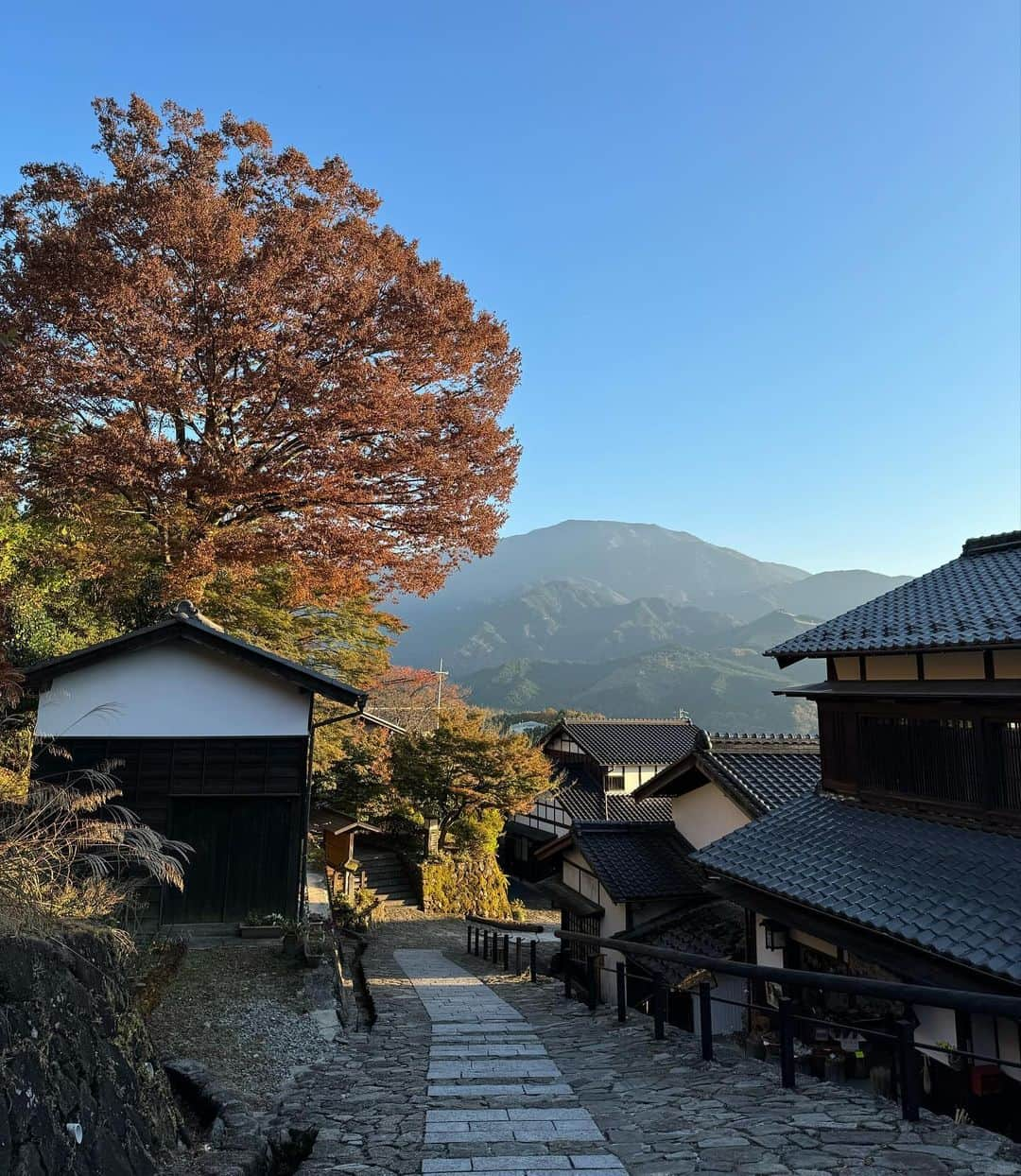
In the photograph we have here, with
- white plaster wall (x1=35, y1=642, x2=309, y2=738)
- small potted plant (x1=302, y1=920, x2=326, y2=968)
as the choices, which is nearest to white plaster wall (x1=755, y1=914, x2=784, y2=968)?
small potted plant (x1=302, y1=920, x2=326, y2=968)

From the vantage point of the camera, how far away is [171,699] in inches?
457

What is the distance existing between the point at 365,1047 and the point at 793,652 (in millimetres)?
7392

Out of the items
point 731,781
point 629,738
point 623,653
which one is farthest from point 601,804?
point 623,653

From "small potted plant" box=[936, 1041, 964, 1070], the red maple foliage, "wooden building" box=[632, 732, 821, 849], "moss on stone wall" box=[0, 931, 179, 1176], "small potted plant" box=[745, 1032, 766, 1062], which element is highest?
the red maple foliage

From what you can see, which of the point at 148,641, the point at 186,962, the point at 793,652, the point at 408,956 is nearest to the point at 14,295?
the point at 148,641

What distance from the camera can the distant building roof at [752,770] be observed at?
1319 centimetres

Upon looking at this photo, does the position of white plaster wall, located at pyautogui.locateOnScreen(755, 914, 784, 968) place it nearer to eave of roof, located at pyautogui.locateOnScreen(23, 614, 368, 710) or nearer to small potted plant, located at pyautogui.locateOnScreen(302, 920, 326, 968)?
small potted plant, located at pyautogui.locateOnScreen(302, 920, 326, 968)

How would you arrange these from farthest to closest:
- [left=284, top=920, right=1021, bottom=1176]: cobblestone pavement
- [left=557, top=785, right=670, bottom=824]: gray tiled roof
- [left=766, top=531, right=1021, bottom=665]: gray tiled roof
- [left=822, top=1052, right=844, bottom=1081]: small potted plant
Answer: [left=557, top=785, right=670, bottom=824]: gray tiled roof → [left=766, top=531, right=1021, bottom=665]: gray tiled roof → [left=822, top=1052, right=844, bottom=1081]: small potted plant → [left=284, top=920, right=1021, bottom=1176]: cobblestone pavement

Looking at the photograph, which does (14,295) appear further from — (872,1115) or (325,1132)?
(872,1115)

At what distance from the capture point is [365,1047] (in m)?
7.38

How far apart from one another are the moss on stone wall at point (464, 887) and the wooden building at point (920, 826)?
1516cm

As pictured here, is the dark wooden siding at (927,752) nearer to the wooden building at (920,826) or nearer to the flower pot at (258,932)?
the wooden building at (920,826)

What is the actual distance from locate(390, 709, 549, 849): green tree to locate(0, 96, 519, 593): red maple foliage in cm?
930

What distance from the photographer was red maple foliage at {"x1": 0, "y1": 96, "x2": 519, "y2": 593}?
41.0ft
